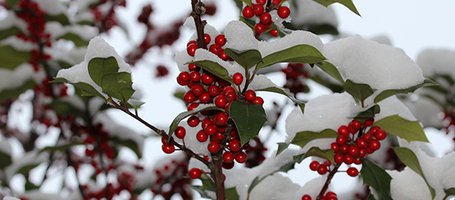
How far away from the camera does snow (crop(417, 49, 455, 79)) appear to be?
324 cm

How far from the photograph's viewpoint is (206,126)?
1324 millimetres

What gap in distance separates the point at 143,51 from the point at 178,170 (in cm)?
129

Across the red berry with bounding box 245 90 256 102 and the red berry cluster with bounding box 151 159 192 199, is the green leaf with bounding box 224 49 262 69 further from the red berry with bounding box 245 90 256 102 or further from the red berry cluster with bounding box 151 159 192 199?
the red berry cluster with bounding box 151 159 192 199

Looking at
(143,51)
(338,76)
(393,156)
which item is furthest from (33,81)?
(338,76)

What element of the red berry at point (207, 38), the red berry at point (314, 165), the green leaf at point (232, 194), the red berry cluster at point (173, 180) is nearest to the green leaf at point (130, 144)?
the red berry cluster at point (173, 180)

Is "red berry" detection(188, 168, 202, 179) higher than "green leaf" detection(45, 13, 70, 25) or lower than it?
lower

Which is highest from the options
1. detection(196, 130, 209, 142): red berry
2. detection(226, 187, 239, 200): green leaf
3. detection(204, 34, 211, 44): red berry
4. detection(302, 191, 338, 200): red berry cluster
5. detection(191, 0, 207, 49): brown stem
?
detection(191, 0, 207, 49): brown stem

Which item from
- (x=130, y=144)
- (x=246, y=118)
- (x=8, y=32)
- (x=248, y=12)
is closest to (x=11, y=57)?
(x=8, y=32)

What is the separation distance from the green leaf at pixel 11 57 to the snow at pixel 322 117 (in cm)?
198

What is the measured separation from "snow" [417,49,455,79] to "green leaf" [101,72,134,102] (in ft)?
7.36

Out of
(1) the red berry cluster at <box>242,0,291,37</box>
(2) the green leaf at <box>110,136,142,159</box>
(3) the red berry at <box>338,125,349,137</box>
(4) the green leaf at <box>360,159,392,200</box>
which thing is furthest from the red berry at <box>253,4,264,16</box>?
(2) the green leaf at <box>110,136,142,159</box>

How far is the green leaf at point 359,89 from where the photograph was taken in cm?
154

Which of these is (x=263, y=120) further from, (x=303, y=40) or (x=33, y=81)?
(x=33, y=81)

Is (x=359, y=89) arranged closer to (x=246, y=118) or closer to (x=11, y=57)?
(x=246, y=118)
